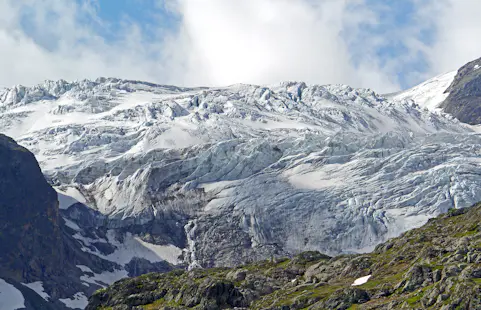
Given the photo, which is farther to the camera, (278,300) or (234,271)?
(234,271)

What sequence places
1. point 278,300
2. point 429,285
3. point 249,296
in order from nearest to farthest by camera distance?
1. point 429,285
2. point 278,300
3. point 249,296

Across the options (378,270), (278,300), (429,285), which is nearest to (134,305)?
(278,300)

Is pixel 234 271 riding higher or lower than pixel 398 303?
higher

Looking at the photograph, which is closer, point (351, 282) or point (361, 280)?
point (361, 280)

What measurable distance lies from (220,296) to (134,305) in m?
17.8

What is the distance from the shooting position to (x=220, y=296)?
12638 cm

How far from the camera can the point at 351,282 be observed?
126 meters

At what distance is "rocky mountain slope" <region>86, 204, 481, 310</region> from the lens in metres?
97.7

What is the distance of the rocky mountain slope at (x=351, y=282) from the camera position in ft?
320

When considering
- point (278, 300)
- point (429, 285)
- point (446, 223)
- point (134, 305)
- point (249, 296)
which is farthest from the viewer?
point (446, 223)

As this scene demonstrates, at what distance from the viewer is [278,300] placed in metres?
121

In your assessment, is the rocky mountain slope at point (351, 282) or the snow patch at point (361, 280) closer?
the rocky mountain slope at point (351, 282)

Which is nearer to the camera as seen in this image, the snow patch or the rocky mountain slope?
the rocky mountain slope

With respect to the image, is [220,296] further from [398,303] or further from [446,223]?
[446,223]
